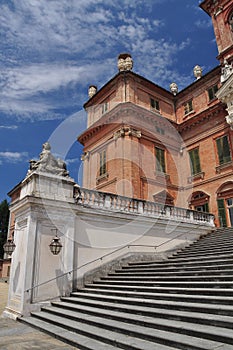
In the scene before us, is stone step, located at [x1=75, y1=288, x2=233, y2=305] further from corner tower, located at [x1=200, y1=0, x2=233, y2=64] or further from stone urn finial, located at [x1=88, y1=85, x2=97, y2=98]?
stone urn finial, located at [x1=88, y1=85, x2=97, y2=98]

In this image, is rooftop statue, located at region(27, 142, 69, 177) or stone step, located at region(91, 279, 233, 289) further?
rooftop statue, located at region(27, 142, 69, 177)

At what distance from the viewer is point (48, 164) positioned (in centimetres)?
1004

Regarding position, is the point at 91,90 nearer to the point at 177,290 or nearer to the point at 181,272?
the point at 181,272

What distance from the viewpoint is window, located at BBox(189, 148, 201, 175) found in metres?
19.7

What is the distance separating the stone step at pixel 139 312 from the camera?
4.75 meters

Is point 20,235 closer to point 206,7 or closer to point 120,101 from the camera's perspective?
point 120,101

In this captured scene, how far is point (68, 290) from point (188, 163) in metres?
14.3

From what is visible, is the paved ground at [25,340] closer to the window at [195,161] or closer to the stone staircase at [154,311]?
the stone staircase at [154,311]

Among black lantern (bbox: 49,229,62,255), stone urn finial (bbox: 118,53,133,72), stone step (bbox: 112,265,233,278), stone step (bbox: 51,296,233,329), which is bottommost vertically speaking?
stone step (bbox: 51,296,233,329)

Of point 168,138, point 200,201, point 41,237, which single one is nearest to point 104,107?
point 168,138

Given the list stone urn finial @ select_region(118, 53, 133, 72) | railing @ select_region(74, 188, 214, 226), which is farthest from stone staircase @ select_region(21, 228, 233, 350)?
stone urn finial @ select_region(118, 53, 133, 72)

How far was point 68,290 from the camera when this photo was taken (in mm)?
9070

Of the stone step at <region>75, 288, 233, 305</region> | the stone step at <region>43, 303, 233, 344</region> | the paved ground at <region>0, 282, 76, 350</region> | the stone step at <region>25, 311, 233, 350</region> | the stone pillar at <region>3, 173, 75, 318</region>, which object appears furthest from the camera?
the stone pillar at <region>3, 173, 75, 318</region>

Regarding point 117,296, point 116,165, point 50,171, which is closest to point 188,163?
point 116,165
